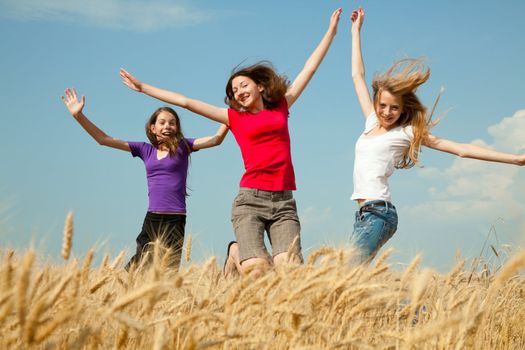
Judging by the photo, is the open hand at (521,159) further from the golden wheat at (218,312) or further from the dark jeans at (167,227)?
the dark jeans at (167,227)

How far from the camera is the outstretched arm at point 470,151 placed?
4.05m

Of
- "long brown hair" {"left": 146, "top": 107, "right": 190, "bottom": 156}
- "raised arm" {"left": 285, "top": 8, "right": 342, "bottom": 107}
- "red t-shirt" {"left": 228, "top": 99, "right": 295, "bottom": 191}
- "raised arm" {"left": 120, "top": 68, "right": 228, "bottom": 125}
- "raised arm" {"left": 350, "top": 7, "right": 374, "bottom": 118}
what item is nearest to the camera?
"red t-shirt" {"left": 228, "top": 99, "right": 295, "bottom": 191}

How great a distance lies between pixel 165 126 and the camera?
591 centimetres

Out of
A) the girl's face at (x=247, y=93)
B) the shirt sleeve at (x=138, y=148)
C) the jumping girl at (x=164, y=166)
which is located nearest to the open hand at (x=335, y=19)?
the girl's face at (x=247, y=93)

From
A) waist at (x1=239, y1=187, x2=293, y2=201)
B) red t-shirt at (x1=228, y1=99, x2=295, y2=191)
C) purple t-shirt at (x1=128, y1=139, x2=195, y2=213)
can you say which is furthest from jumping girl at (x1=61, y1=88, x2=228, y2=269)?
waist at (x1=239, y1=187, x2=293, y2=201)

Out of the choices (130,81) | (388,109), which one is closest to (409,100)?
(388,109)

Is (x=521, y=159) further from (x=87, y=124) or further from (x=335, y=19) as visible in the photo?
(x=87, y=124)

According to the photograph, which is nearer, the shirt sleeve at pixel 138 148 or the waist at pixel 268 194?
the waist at pixel 268 194

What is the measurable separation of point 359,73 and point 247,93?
3.20ft

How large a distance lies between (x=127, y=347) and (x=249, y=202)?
2242 mm

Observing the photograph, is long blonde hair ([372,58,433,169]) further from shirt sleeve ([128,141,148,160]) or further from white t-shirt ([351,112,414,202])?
shirt sleeve ([128,141,148,160])

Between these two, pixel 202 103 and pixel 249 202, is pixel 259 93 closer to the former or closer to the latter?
pixel 202 103

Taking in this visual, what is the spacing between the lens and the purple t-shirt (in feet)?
18.8

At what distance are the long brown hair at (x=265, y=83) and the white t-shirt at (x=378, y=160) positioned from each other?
78cm
